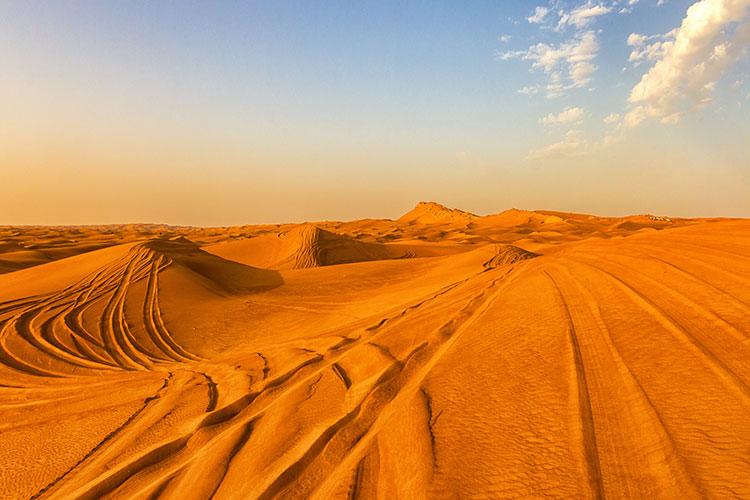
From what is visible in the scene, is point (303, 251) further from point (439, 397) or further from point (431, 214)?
point (431, 214)

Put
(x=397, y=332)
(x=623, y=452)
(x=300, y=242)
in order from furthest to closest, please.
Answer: (x=300, y=242) < (x=397, y=332) < (x=623, y=452)

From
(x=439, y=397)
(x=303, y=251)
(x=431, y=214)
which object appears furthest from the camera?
(x=431, y=214)

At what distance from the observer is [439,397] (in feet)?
12.8

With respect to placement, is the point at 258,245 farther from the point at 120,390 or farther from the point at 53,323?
the point at 120,390

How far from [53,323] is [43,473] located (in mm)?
8016

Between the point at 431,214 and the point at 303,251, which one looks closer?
the point at 303,251

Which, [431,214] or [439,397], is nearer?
[439,397]

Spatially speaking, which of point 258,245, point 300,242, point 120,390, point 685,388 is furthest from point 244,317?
point 258,245

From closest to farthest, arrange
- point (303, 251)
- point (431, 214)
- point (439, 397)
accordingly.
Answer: point (439, 397) → point (303, 251) → point (431, 214)

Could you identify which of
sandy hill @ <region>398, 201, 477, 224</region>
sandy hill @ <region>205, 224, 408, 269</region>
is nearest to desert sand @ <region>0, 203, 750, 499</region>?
sandy hill @ <region>205, 224, 408, 269</region>

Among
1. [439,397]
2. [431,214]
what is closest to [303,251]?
[439,397]

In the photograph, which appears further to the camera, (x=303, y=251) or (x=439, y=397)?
(x=303, y=251)

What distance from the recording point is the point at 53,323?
1001 centimetres

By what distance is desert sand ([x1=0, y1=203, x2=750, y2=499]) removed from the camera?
110 inches
